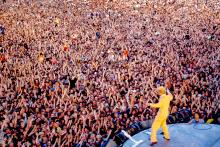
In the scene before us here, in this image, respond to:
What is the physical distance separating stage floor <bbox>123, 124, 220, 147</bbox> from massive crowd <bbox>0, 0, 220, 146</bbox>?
0.39m

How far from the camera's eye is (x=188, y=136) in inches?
284

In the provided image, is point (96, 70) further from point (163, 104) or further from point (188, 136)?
point (163, 104)

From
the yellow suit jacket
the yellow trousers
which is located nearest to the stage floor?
the yellow trousers

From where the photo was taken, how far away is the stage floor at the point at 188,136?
22.6 ft

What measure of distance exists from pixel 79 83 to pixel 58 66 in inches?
76.2

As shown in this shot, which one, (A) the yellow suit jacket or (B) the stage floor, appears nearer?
(A) the yellow suit jacket

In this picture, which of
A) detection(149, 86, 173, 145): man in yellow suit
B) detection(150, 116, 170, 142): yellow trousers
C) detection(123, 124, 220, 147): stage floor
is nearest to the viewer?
detection(149, 86, 173, 145): man in yellow suit

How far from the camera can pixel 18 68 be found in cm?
1077

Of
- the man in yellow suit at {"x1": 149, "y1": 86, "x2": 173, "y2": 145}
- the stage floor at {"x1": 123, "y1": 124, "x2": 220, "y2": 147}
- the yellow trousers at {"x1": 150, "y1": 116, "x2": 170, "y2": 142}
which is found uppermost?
the man in yellow suit at {"x1": 149, "y1": 86, "x2": 173, "y2": 145}

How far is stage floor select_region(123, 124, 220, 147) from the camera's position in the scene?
22.6ft

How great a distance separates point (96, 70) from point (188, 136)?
4691 millimetres

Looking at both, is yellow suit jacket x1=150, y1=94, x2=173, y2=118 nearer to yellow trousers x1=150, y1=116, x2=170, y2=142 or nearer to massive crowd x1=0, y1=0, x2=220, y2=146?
yellow trousers x1=150, y1=116, x2=170, y2=142

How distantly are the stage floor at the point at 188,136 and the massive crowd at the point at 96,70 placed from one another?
15.4 inches

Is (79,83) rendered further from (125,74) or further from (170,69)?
(170,69)
